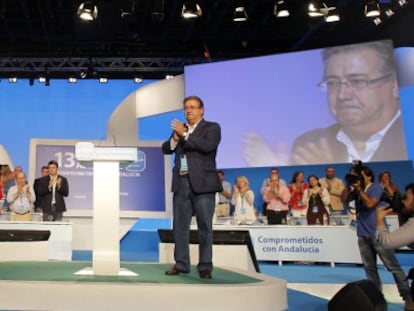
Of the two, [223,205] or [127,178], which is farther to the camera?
[127,178]

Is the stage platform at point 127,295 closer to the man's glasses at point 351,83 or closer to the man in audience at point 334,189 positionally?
the man in audience at point 334,189

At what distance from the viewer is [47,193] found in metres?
7.38

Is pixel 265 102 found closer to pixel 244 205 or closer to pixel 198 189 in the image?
pixel 244 205

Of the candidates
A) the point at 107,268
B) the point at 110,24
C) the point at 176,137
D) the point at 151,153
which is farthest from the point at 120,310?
the point at 110,24

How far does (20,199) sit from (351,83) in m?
6.13

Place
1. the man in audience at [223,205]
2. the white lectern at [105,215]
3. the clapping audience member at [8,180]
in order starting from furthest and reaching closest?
1. the man in audience at [223,205]
2. the clapping audience member at [8,180]
3. the white lectern at [105,215]

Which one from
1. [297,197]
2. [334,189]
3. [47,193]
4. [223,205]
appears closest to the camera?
[47,193]

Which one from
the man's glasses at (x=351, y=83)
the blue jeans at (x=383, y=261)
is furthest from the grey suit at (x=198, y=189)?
the man's glasses at (x=351, y=83)

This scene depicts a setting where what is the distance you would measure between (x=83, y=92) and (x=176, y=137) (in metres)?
10.8

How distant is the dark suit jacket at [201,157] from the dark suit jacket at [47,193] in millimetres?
4169

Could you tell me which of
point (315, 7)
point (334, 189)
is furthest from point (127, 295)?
point (315, 7)

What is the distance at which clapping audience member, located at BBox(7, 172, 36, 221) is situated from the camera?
7.21 metres

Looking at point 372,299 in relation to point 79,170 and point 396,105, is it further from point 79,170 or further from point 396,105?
point 79,170

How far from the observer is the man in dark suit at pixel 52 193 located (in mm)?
7277
